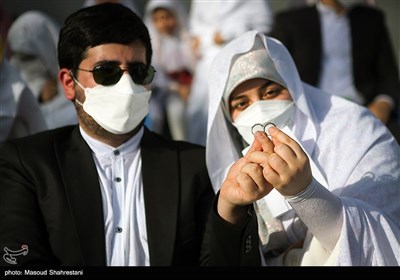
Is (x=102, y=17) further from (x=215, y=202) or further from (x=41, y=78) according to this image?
(x=41, y=78)

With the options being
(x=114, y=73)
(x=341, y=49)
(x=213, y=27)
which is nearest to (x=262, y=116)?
(x=114, y=73)

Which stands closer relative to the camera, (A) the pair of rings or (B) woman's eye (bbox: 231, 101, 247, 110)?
(A) the pair of rings

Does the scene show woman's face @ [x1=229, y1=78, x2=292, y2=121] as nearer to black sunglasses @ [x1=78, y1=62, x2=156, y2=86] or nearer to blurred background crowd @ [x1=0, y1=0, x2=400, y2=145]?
black sunglasses @ [x1=78, y1=62, x2=156, y2=86]

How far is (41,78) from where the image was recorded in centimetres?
730

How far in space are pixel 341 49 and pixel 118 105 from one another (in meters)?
3.82

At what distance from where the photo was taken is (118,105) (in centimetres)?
417

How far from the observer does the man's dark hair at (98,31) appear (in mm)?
4203

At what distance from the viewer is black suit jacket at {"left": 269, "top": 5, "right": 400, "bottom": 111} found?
7418 mm

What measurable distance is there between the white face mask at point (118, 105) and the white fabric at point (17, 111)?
1340mm

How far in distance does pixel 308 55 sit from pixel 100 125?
3.53 meters

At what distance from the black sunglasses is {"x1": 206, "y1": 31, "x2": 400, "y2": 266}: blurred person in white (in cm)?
39

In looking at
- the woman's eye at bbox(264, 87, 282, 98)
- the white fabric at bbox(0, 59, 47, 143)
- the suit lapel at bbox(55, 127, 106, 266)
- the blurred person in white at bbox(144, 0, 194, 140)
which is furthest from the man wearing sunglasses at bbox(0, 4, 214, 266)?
the blurred person in white at bbox(144, 0, 194, 140)

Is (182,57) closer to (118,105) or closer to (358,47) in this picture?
(358,47)

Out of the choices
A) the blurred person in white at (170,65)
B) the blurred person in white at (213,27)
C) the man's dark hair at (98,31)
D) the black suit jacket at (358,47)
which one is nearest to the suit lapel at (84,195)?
the man's dark hair at (98,31)
